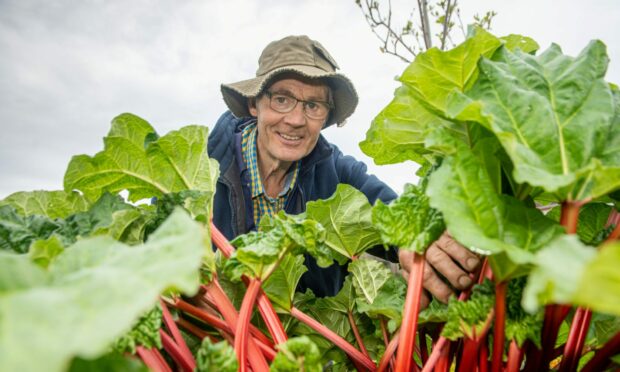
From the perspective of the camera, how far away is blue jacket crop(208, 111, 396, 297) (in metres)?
2.76

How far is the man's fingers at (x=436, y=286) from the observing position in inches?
37.9

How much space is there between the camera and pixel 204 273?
0.91 meters

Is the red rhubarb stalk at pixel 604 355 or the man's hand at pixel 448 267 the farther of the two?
the man's hand at pixel 448 267

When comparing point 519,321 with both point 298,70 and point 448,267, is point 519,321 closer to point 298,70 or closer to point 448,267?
point 448,267

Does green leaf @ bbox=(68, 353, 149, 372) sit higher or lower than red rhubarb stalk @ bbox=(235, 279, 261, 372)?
higher

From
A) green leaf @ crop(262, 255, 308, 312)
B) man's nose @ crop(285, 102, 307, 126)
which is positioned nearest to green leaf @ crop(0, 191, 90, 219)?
green leaf @ crop(262, 255, 308, 312)

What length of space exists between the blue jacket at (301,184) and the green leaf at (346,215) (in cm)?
131

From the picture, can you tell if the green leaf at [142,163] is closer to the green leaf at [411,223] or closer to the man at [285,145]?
the green leaf at [411,223]

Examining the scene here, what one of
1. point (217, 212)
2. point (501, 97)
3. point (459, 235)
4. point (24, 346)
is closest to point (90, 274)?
point (24, 346)

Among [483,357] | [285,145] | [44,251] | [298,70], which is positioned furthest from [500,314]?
[285,145]

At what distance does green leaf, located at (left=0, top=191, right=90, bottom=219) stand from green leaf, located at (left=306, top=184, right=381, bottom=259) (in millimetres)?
617

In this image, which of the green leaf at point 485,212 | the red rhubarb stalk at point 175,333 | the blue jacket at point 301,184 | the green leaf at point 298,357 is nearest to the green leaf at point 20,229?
the red rhubarb stalk at point 175,333

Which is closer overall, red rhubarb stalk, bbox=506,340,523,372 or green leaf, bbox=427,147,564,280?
green leaf, bbox=427,147,564,280

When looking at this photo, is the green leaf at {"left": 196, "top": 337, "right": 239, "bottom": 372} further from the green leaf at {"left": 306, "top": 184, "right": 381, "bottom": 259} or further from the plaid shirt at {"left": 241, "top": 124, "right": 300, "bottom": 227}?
the plaid shirt at {"left": 241, "top": 124, "right": 300, "bottom": 227}
